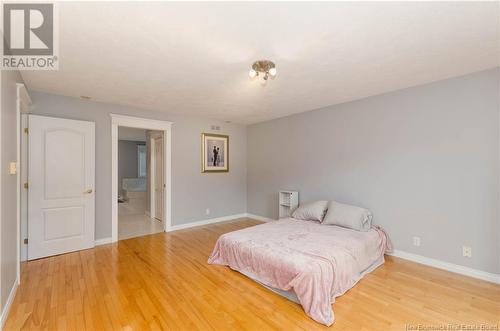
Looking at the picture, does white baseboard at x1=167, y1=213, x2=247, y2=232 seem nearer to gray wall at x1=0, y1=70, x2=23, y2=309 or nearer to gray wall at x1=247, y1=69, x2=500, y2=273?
gray wall at x1=247, y1=69, x2=500, y2=273

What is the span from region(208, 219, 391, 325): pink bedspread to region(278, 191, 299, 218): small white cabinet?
42.2 inches

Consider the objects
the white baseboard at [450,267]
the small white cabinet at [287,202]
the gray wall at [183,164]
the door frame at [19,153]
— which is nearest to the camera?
the door frame at [19,153]

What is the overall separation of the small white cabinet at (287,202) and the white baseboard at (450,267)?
1831 mm

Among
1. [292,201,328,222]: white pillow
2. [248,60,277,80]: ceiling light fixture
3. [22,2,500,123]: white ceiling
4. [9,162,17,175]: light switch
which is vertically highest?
[22,2,500,123]: white ceiling

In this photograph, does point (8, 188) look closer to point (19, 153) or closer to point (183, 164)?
point (19, 153)

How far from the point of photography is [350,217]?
11.0 ft

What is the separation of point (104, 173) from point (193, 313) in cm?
299

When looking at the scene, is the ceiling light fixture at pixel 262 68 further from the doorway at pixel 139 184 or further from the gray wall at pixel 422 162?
the doorway at pixel 139 184

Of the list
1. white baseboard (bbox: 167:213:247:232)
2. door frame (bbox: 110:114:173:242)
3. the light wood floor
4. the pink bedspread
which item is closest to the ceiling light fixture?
the pink bedspread

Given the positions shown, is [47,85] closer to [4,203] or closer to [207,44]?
[4,203]

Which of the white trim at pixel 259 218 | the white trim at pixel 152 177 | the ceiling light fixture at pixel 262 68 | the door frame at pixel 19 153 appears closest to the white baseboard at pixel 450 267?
the white trim at pixel 259 218

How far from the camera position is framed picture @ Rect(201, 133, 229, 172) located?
5176 mm

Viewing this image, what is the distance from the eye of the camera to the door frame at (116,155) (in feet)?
13.1

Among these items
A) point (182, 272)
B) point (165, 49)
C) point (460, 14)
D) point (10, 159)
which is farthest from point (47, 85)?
point (460, 14)
